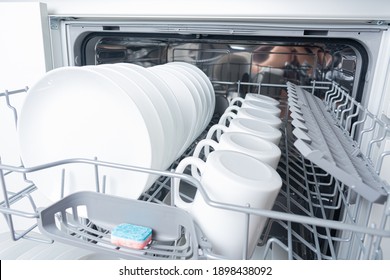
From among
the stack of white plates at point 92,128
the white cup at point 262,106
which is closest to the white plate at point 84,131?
the stack of white plates at point 92,128

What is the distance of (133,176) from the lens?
1.84 feet

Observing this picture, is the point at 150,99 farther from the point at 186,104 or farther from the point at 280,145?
the point at 280,145

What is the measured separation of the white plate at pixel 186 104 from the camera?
2.64 feet

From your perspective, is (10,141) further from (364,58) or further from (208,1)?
(364,58)

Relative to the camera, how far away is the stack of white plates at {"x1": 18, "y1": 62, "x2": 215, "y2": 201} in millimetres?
555

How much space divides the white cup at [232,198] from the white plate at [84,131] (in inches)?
5.8

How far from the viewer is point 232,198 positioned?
0.40 meters

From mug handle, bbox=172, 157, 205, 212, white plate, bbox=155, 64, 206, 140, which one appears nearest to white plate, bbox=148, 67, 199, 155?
white plate, bbox=155, 64, 206, 140

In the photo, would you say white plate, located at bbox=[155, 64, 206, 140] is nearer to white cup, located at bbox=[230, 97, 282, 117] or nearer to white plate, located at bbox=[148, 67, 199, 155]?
white plate, located at bbox=[148, 67, 199, 155]

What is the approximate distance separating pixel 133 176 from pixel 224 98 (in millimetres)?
734

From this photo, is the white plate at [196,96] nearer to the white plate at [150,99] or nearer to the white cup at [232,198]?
the white plate at [150,99]

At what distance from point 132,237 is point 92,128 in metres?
0.25

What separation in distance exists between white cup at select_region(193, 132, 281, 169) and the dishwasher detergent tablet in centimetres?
17
